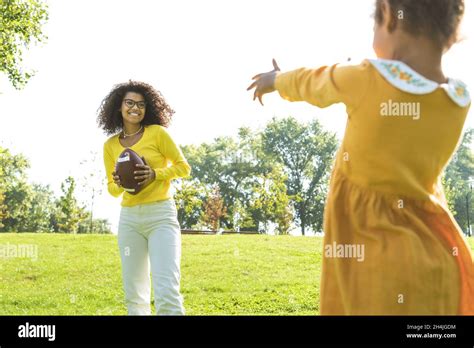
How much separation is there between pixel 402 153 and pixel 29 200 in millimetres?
40401

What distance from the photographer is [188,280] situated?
960cm

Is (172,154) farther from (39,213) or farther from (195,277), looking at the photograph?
(39,213)

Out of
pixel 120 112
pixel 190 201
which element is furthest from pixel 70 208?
pixel 120 112

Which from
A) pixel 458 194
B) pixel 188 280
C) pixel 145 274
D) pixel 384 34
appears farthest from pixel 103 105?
pixel 458 194

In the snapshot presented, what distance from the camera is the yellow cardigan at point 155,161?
181 inches

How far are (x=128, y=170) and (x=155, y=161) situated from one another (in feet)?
0.99

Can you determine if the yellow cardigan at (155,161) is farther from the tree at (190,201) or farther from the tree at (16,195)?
the tree at (16,195)

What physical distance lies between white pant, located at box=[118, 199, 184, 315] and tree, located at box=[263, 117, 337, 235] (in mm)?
24429

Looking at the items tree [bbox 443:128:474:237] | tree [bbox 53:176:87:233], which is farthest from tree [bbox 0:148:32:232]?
tree [bbox 443:128:474:237]

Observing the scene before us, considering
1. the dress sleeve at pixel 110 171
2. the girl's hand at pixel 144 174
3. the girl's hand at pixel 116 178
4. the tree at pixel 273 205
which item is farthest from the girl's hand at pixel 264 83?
the tree at pixel 273 205

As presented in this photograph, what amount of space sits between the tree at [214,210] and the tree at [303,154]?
141 inches

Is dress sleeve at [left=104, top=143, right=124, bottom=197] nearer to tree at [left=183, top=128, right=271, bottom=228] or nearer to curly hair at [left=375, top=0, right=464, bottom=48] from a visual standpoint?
curly hair at [left=375, top=0, right=464, bottom=48]

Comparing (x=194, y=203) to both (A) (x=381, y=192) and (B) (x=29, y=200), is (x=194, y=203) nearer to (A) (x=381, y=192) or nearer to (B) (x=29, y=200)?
(B) (x=29, y=200)

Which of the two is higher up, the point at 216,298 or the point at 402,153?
the point at 402,153
